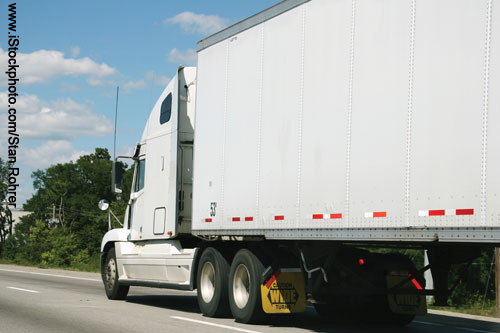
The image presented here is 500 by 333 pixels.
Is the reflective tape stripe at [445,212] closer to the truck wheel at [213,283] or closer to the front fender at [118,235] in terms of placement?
the truck wheel at [213,283]

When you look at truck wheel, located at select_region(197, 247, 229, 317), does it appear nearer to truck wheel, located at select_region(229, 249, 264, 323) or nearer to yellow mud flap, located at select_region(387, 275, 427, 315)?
truck wheel, located at select_region(229, 249, 264, 323)

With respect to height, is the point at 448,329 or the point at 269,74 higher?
the point at 269,74

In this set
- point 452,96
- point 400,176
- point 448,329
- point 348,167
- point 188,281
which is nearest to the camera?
point 452,96

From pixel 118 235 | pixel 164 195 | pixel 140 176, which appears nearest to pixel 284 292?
pixel 164 195

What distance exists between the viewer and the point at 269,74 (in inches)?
437

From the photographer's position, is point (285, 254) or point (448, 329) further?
point (448, 329)

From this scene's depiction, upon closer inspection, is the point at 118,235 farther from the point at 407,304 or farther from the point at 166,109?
the point at 407,304

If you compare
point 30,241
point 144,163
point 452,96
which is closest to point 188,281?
point 144,163

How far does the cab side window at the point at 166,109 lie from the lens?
14496mm

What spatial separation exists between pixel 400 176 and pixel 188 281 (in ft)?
19.3

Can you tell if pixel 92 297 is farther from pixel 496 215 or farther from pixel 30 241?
pixel 30 241

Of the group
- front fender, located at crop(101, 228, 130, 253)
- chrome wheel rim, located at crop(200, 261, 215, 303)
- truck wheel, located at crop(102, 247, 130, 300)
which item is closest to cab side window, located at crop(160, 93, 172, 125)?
front fender, located at crop(101, 228, 130, 253)

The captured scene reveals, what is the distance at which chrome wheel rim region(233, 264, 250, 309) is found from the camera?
11672 millimetres

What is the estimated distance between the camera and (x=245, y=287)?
38.6ft
